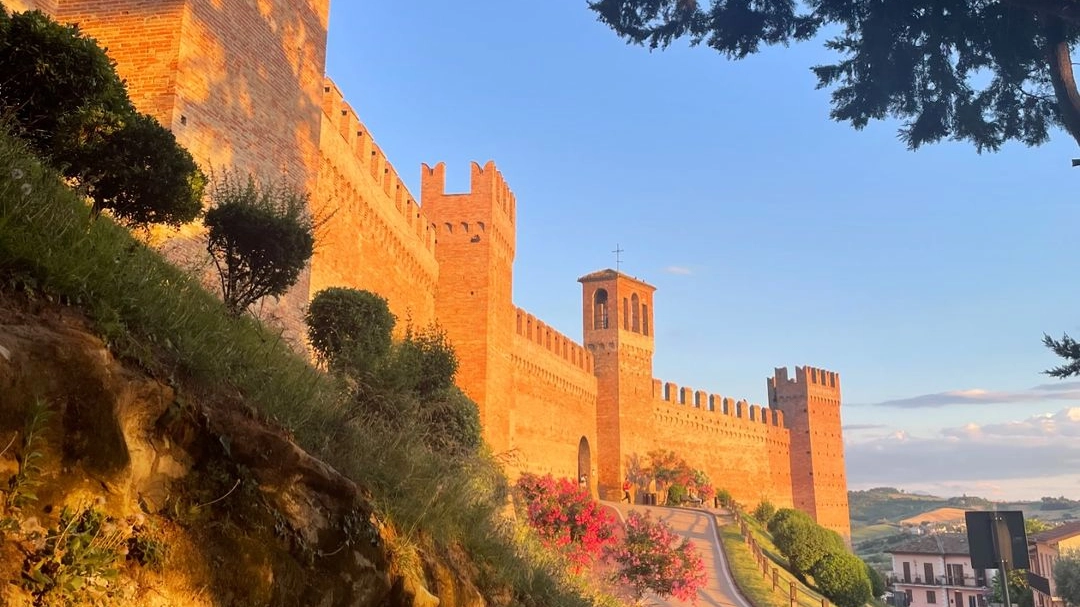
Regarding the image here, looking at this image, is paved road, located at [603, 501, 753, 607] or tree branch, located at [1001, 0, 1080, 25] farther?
paved road, located at [603, 501, 753, 607]

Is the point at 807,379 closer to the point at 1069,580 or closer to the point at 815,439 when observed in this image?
the point at 815,439

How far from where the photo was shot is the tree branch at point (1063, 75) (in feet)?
23.6

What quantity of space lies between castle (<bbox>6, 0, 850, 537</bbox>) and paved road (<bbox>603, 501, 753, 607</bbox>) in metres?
4.27

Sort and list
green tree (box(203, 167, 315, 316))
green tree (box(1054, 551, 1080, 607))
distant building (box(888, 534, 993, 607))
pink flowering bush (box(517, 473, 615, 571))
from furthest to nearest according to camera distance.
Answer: distant building (box(888, 534, 993, 607)) → green tree (box(1054, 551, 1080, 607)) → pink flowering bush (box(517, 473, 615, 571)) → green tree (box(203, 167, 315, 316))

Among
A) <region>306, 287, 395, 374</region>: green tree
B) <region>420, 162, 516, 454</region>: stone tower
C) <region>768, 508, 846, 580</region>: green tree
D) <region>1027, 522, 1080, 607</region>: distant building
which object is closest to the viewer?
<region>306, 287, 395, 374</region>: green tree

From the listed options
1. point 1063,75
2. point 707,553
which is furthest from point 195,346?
point 707,553

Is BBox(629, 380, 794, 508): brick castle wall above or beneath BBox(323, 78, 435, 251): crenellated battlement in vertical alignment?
beneath

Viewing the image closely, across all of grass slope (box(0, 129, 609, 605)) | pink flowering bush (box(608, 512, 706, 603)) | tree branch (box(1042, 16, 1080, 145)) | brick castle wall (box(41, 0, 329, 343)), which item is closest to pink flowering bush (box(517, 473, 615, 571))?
pink flowering bush (box(608, 512, 706, 603))

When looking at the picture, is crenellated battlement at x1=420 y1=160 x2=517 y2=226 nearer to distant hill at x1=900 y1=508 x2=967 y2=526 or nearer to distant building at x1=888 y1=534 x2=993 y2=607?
distant building at x1=888 y1=534 x2=993 y2=607

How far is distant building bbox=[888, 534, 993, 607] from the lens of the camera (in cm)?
4609

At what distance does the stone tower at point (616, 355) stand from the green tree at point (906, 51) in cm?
2563

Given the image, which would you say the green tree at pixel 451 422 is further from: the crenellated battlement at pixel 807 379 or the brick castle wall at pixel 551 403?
the crenellated battlement at pixel 807 379

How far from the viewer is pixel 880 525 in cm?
10775

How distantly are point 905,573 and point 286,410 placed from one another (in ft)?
175
